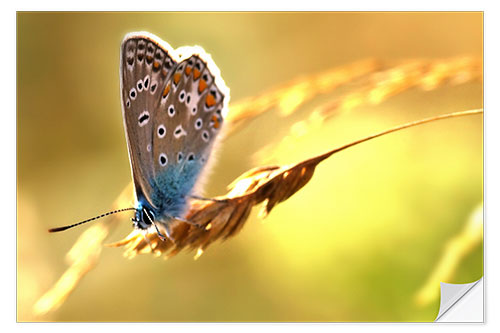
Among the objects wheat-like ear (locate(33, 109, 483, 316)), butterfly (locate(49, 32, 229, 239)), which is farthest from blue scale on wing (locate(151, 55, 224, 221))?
wheat-like ear (locate(33, 109, 483, 316))

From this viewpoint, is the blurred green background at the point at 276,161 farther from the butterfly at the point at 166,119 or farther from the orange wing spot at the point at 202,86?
the orange wing spot at the point at 202,86

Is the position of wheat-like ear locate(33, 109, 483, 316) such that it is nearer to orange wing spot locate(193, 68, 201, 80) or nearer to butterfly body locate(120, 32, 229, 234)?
butterfly body locate(120, 32, 229, 234)

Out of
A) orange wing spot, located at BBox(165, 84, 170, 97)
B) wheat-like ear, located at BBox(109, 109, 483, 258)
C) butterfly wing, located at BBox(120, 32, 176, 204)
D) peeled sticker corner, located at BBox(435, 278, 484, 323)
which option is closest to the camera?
wheat-like ear, located at BBox(109, 109, 483, 258)
